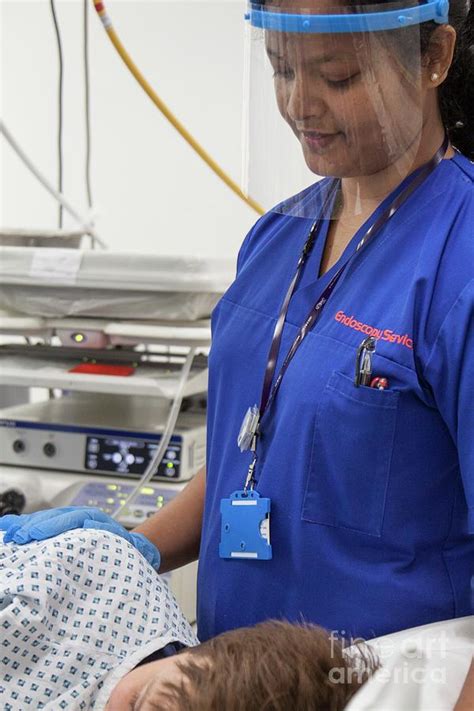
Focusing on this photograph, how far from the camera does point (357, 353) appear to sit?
1088 mm

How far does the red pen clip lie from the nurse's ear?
1.15 ft

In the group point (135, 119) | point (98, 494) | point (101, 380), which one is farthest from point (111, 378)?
point (135, 119)

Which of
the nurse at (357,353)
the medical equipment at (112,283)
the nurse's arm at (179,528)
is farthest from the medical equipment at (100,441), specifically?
the nurse at (357,353)

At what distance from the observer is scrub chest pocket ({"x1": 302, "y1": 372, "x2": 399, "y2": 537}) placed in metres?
1.06

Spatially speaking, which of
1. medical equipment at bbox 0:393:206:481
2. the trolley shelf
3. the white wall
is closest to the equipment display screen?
medical equipment at bbox 0:393:206:481

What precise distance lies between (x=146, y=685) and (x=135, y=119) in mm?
2706

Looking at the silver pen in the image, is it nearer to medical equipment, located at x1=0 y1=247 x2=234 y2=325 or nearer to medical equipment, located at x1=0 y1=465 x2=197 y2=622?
medical equipment, located at x1=0 y1=247 x2=234 y2=325

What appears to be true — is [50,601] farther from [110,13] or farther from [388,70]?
[110,13]

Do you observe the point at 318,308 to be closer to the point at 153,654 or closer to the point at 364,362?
the point at 364,362

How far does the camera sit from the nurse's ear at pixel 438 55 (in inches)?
42.3

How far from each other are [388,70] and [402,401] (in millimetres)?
371

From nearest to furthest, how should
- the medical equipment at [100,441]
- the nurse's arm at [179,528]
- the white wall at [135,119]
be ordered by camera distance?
the nurse's arm at [179,528], the medical equipment at [100,441], the white wall at [135,119]

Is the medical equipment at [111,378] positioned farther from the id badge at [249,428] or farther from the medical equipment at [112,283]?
the id badge at [249,428]

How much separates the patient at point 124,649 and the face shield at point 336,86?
0.55m
